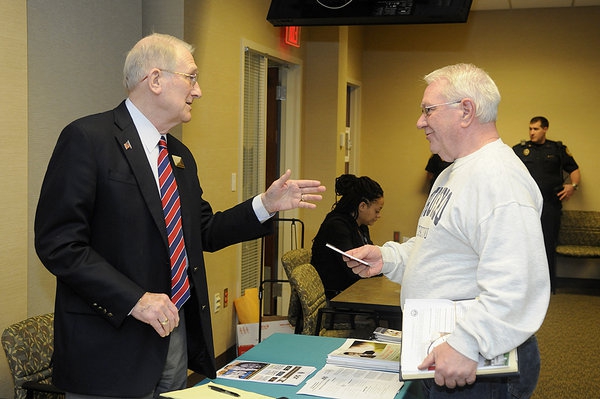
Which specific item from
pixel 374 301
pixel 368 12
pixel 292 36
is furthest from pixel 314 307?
pixel 292 36

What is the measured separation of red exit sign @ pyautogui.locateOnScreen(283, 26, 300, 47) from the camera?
6425 mm

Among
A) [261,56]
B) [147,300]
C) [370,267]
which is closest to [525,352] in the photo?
[370,267]

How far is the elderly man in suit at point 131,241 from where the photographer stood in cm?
194

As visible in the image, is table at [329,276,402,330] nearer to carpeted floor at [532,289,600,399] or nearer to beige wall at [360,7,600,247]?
carpeted floor at [532,289,600,399]

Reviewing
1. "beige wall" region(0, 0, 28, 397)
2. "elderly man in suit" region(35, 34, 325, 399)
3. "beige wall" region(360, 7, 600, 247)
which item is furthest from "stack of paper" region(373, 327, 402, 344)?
"beige wall" region(360, 7, 600, 247)

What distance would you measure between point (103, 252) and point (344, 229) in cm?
272

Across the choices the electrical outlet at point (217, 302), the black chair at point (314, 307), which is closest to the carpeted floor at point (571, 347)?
the black chair at point (314, 307)

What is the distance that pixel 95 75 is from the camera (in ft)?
12.5

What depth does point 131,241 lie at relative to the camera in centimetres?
206

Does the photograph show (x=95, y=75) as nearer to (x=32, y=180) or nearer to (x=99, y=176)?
(x=32, y=180)

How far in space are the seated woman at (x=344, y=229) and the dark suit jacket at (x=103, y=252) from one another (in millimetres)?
2558

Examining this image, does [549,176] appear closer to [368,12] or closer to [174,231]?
[368,12]

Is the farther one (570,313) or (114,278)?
(570,313)

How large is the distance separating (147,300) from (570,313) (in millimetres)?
6314
